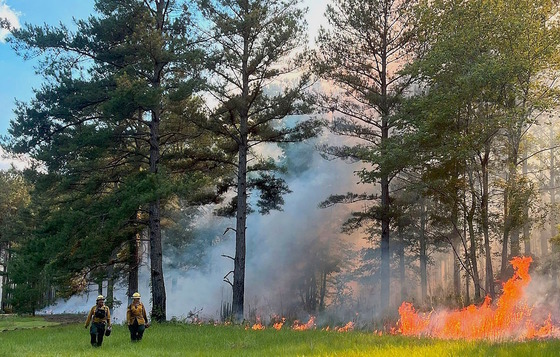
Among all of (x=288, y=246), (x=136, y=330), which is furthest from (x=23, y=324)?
(x=288, y=246)

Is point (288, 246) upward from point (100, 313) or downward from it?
upward

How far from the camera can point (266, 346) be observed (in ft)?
33.4

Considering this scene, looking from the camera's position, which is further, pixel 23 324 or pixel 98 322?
pixel 23 324

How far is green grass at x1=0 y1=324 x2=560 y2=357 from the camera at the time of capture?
7.23 metres

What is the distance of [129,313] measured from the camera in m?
13.0

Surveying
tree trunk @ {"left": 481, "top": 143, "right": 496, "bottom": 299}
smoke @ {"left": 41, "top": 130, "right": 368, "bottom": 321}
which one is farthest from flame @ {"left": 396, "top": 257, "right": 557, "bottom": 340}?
smoke @ {"left": 41, "top": 130, "right": 368, "bottom": 321}

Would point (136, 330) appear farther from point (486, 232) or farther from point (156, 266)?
point (486, 232)

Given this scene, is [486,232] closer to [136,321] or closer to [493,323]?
[493,323]

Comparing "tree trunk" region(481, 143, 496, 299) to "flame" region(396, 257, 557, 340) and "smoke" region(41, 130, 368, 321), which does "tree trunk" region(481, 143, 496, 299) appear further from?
"smoke" region(41, 130, 368, 321)

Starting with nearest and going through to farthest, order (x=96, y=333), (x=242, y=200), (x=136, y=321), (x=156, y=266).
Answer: (x=96, y=333), (x=136, y=321), (x=156, y=266), (x=242, y=200)

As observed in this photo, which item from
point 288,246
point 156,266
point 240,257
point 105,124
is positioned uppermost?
point 105,124

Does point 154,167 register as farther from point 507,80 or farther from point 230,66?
point 507,80

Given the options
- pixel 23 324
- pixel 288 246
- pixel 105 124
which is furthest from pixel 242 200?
pixel 23 324

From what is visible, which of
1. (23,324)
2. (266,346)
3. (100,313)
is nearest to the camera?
(266,346)
